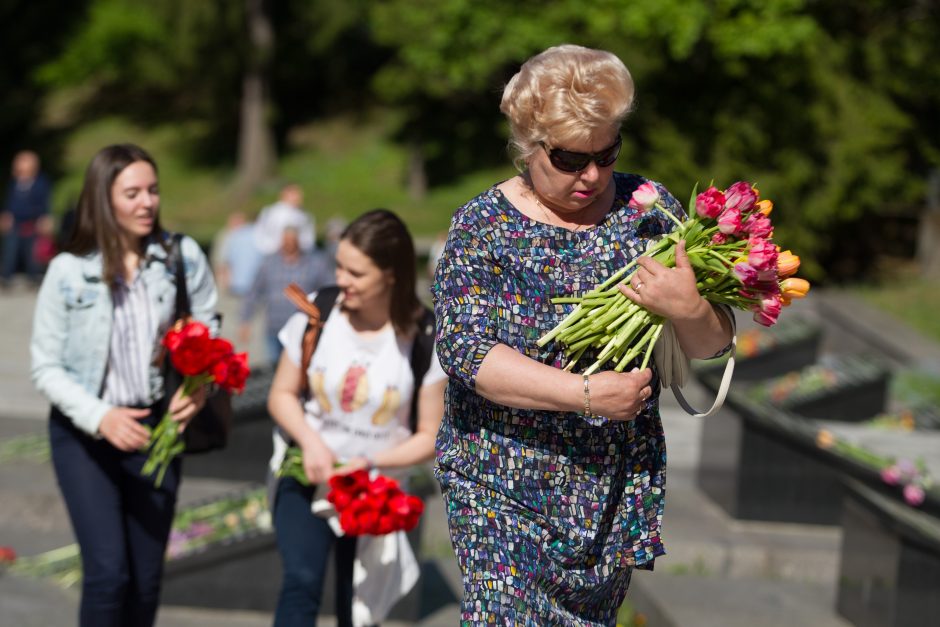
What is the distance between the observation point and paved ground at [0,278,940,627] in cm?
611

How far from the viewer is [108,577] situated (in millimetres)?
4301

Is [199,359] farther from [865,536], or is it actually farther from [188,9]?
[188,9]

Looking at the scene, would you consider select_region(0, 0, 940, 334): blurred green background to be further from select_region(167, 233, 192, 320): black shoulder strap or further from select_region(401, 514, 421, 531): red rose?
select_region(401, 514, 421, 531): red rose

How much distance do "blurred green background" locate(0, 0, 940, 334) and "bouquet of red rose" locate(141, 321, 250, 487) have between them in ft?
22.8

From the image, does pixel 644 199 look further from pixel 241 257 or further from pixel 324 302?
pixel 241 257

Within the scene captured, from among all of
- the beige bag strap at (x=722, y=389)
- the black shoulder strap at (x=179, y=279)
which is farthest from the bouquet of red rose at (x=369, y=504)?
the beige bag strap at (x=722, y=389)

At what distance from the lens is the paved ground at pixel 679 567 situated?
6.11 m

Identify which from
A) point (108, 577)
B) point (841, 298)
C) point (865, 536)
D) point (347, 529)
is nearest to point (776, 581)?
point (865, 536)

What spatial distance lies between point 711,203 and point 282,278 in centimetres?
727

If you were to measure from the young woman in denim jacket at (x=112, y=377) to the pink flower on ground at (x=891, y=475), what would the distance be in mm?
3315

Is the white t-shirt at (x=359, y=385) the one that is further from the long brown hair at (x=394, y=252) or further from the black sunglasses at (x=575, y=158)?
the black sunglasses at (x=575, y=158)

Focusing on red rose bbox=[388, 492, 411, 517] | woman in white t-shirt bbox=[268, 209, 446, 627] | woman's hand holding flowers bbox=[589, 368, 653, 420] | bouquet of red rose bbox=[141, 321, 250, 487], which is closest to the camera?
woman's hand holding flowers bbox=[589, 368, 653, 420]

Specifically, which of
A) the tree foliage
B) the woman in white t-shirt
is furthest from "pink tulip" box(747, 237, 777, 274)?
the tree foliage

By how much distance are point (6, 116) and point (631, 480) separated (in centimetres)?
3720
